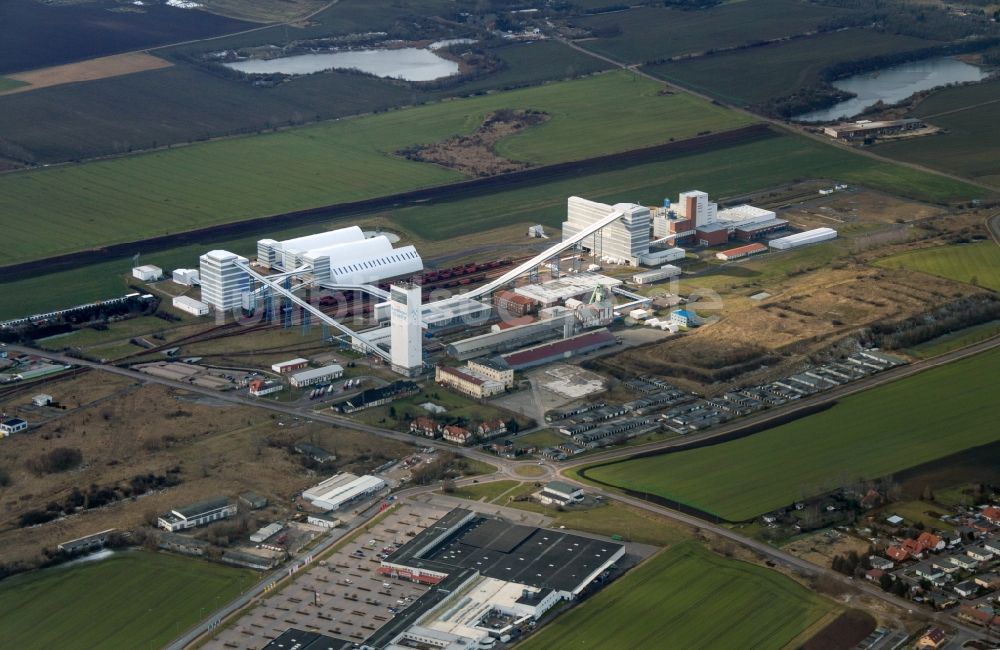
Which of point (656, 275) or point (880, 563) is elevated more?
point (656, 275)

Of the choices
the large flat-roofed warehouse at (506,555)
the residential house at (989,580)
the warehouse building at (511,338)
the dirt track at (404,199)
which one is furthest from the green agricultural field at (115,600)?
the dirt track at (404,199)

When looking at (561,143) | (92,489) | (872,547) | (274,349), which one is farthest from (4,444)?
(561,143)

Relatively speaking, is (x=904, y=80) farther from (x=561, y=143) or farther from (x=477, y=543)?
(x=477, y=543)

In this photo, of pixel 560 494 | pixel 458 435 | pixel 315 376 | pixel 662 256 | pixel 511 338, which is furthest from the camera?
pixel 662 256

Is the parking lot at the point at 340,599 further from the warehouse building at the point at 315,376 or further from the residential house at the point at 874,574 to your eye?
the warehouse building at the point at 315,376

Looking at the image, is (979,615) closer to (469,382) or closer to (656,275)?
(469,382)

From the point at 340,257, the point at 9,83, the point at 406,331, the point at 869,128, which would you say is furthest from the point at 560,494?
the point at 9,83

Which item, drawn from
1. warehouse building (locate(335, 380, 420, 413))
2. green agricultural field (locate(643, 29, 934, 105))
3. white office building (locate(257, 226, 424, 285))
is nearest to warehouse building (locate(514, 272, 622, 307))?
white office building (locate(257, 226, 424, 285))
